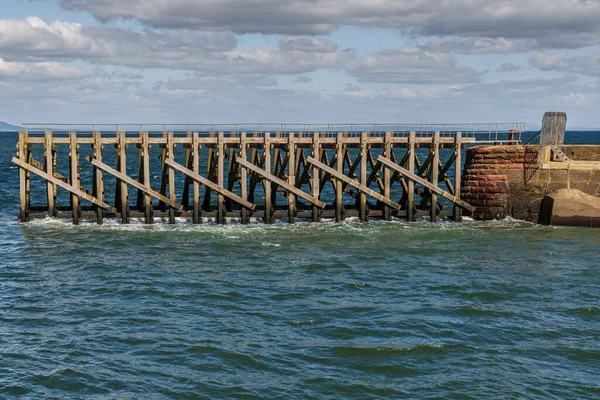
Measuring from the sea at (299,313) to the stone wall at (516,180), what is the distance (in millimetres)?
1495

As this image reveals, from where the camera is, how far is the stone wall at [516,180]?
30.2m

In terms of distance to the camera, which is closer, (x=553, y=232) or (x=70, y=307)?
(x=70, y=307)

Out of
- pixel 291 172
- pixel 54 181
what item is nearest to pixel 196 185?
pixel 291 172

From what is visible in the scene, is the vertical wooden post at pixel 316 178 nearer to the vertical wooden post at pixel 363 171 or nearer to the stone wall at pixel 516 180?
the vertical wooden post at pixel 363 171

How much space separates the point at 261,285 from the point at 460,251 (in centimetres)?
822

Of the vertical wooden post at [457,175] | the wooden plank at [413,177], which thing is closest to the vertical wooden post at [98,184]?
the wooden plank at [413,177]

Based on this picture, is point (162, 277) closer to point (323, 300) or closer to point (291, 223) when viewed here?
point (323, 300)

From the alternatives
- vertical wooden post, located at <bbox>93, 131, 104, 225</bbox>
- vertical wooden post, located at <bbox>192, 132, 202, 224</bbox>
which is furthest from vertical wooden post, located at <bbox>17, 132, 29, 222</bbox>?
vertical wooden post, located at <bbox>192, 132, 202, 224</bbox>

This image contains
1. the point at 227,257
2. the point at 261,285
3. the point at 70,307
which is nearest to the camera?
the point at 70,307

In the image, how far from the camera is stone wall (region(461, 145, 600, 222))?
30234 millimetres

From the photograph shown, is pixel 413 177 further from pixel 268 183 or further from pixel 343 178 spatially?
pixel 268 183

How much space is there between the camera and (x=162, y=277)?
73.8 feet

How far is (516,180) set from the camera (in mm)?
30453

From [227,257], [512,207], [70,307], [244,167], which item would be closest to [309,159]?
[244,167]
